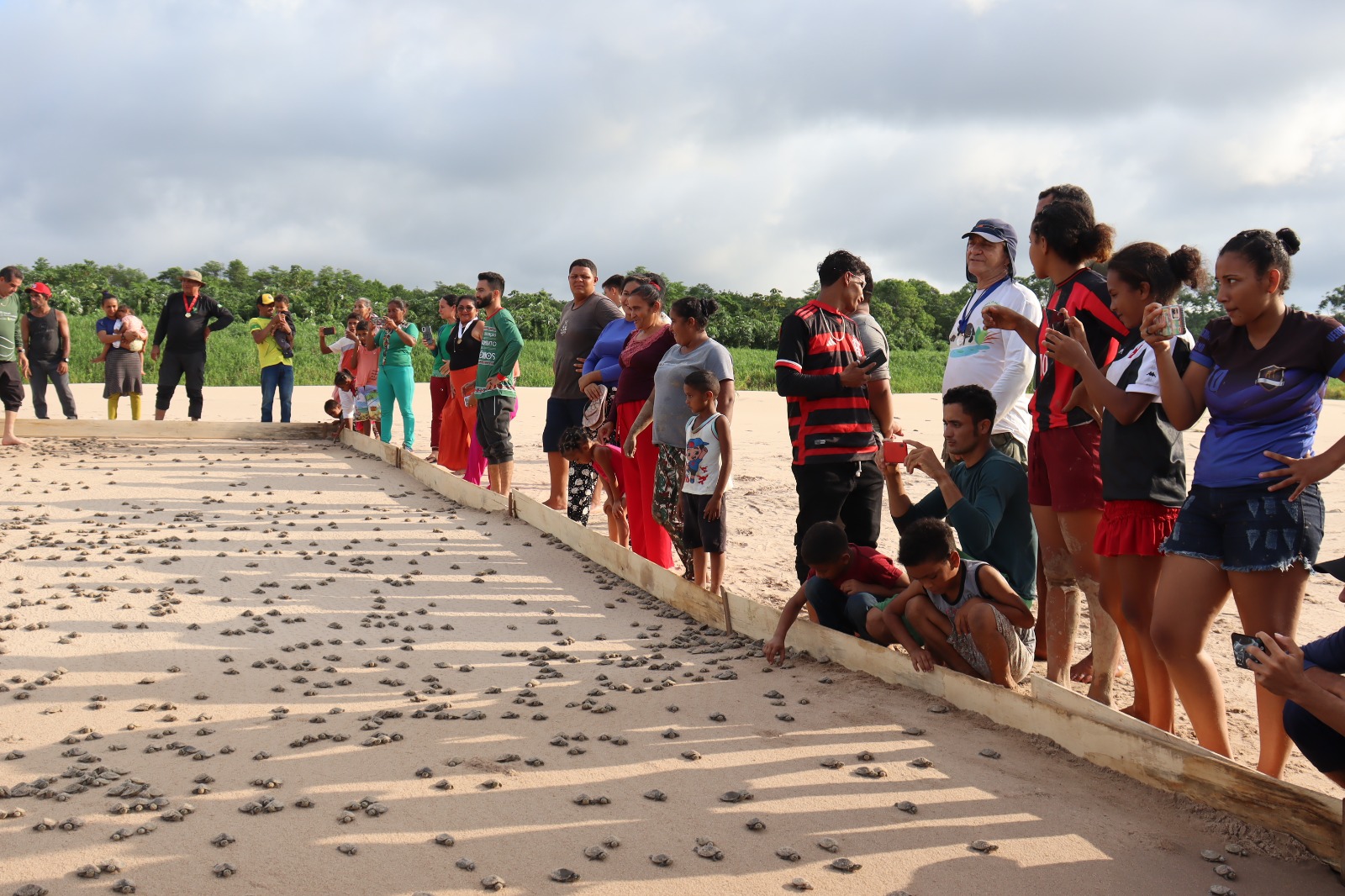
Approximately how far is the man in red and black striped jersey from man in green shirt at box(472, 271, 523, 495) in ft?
11.3

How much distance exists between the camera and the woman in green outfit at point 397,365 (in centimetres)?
1073

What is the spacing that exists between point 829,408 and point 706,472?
770 mm

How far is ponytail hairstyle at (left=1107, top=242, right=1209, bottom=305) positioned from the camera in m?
3.94

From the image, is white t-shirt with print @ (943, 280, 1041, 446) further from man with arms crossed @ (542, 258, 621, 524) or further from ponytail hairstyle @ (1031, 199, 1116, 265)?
man with arms crossed @ (542, 258, 621, 524)

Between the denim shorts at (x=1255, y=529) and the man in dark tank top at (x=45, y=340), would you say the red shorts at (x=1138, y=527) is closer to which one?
the denim shorts at (x=1255, y=529)

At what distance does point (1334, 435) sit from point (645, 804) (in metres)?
16.5

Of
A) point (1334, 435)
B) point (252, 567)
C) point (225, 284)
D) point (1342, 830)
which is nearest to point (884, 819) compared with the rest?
point (1342, 830)

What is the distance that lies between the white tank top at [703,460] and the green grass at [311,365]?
18.8 m

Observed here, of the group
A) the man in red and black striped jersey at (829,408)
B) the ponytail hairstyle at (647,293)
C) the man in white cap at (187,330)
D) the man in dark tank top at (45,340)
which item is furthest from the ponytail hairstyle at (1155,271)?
the man in dark tank top at (45,340)

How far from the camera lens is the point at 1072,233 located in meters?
4.27

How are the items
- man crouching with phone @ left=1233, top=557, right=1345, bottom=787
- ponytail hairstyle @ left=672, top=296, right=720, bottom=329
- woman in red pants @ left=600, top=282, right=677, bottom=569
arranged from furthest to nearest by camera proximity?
woman in red pants @ left=600, top=282, right=677, bottom=569, ponytail hairstyle @ left=672, top=296, right=720, bottom=329, man crouching with phone @ left=1233, top=557, right=1345, bottom=787

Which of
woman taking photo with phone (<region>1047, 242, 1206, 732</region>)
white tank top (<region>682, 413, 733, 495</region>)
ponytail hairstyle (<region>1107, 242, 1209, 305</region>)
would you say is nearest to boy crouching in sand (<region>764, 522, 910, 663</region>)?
white tank top (<region>682, 413, 733, 495</region>)

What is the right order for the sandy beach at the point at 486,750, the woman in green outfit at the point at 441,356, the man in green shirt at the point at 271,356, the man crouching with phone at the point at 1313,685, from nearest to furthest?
the man crouching with phone at the point at 1313,685, the sandy beach at the point at 486,750, the woman in green outfit at the point at 441,356, the man in green shirt at the point at 271,356

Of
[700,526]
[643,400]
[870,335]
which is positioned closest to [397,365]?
[643,400]
